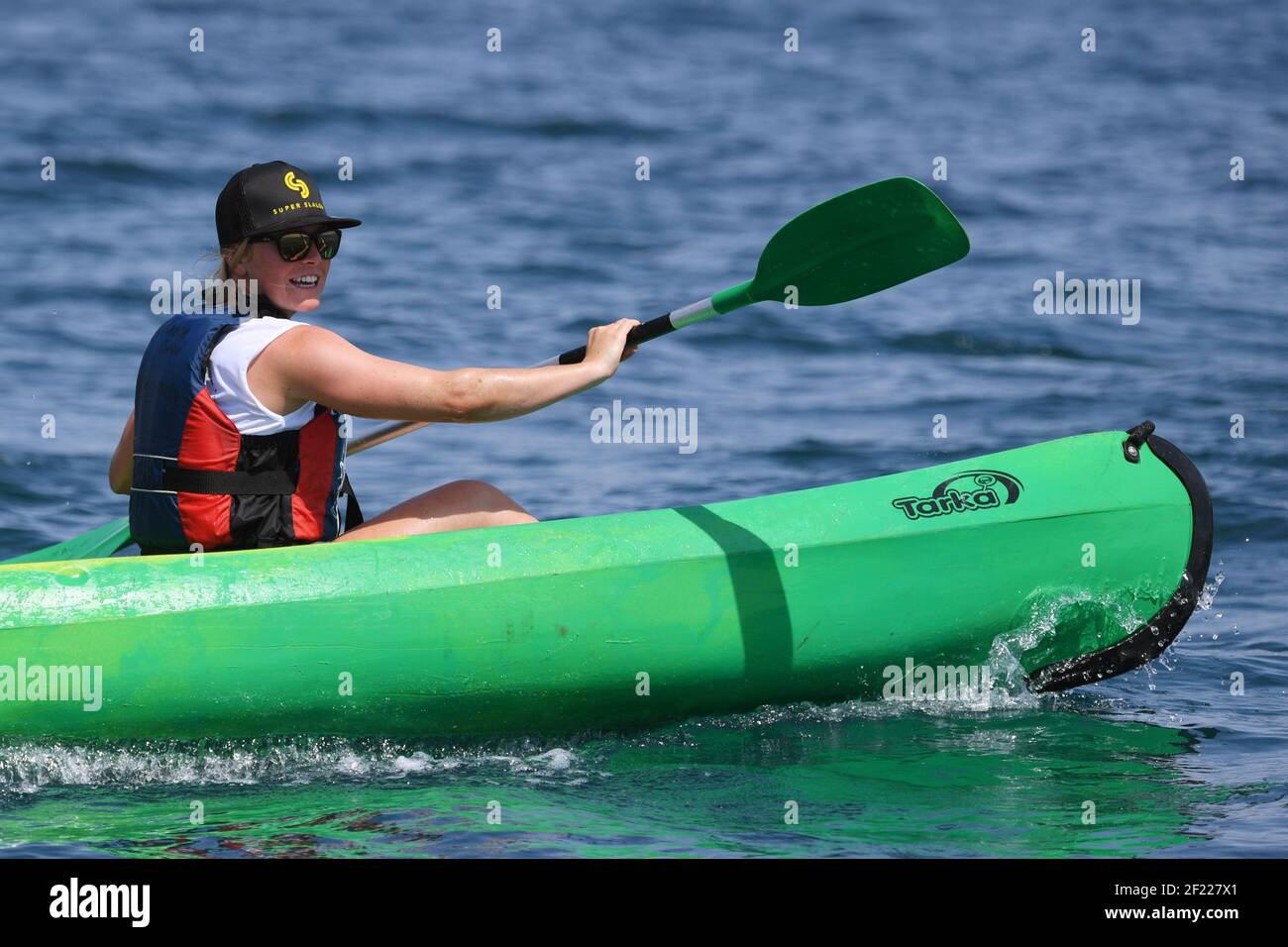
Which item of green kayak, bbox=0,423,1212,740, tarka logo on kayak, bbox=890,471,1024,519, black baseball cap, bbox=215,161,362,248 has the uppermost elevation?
black baseball cap, bbox=215,161,362,248

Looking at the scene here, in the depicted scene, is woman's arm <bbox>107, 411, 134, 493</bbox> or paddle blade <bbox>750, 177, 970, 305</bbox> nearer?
paddle blade <bbox>750, 177, 970, 305</bbox>

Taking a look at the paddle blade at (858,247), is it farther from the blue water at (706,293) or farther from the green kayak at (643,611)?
the blue water at (706,293)

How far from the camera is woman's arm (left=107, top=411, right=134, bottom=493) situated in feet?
15.0

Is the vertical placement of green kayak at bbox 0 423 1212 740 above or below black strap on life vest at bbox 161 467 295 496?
below

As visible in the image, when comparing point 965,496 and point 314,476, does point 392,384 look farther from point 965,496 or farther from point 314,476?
point 965,496

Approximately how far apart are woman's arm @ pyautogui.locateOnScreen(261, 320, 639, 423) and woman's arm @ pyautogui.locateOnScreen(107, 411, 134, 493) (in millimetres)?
899

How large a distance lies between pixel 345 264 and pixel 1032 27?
10.4 meters

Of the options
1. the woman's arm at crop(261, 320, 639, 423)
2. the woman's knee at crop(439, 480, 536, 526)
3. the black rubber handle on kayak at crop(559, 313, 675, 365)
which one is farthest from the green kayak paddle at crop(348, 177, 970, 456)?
the woman's arm at crop(261, 320, 639, 423)

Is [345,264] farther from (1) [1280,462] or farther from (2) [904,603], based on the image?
(2) [904,603]

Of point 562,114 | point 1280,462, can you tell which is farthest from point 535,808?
point 562,114

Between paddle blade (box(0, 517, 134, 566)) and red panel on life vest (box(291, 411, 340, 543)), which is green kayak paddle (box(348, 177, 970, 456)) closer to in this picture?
red panel on life vest (box(291, 411, 340, 543))

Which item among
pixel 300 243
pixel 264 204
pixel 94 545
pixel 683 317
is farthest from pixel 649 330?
pixel 94 545

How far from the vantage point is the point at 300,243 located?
402 cm

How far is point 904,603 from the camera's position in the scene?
445 centimetres
